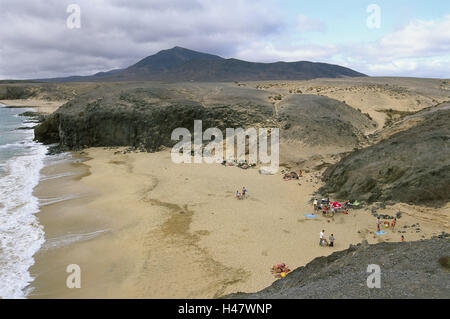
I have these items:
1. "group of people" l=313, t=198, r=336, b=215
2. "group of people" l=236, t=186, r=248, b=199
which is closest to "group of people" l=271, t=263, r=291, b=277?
"group of people" l=313, t=198, r=336, b=215

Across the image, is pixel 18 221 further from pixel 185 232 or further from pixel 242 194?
pixel 242 194

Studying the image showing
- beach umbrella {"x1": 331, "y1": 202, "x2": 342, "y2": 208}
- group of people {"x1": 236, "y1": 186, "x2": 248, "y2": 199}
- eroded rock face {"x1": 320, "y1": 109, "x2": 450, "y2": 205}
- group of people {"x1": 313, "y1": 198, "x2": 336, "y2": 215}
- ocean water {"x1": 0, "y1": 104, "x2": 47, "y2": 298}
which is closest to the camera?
ocean water {"x1": 0, "y1": 104, "x2": 47, "y2": 298}

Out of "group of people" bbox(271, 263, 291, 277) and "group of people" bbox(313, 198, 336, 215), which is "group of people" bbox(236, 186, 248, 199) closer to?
"group of people" bbox(313, 198, 336, 215)

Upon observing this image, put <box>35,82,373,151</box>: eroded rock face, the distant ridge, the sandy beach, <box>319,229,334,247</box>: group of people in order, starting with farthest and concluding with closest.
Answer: the distant ridge
<box>35,82,373,151</box>: eroded rock face
<box>319,229,334,247</box>: group of people
the sandy beach

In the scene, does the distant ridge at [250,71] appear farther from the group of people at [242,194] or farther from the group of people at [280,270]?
the group of people at [280,270]

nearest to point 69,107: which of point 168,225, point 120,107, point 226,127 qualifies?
point 120,107

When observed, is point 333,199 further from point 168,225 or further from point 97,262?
point 97,262
